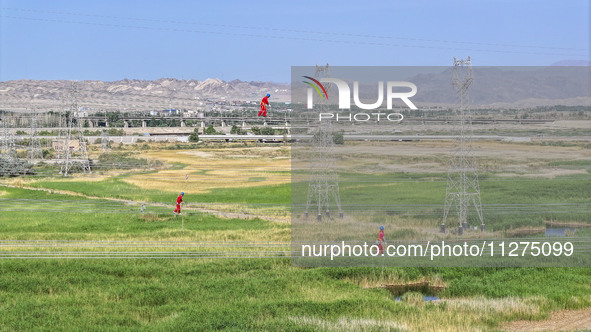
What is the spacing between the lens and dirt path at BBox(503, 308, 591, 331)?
70.1ft

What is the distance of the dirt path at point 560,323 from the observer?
21375 millimetres

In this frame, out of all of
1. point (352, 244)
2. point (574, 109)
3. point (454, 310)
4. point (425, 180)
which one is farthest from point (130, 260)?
point (574, 109)

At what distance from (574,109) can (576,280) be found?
4575cm

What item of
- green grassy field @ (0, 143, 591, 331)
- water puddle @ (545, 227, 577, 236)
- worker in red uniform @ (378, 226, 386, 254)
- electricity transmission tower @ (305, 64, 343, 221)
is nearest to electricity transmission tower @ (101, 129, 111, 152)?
green grassy field @ (0, 143, 591, 331)

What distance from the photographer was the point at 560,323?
22.0 meters

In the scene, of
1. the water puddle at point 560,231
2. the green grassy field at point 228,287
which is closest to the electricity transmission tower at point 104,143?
the green grassy field at point 228,287

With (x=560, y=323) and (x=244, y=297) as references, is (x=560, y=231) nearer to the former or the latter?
(x=560, y=323)

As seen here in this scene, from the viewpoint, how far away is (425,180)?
53.8 meters

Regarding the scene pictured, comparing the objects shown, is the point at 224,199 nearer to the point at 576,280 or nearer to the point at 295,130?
the point at 295,130

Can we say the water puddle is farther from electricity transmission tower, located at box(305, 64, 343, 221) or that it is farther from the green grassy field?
electricity transmission tower, located at box(305, 64, 343, 221)

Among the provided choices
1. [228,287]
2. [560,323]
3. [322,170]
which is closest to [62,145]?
[322,170]

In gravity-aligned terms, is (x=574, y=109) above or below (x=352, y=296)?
above

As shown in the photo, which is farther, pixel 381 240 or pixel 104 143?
pixel 104 143

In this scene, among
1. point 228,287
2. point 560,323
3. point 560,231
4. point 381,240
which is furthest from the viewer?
point 560,231
